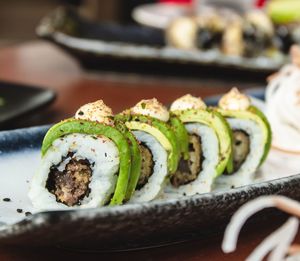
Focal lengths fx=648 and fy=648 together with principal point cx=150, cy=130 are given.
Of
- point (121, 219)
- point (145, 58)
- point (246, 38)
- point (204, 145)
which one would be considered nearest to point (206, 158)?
point (204, 145)

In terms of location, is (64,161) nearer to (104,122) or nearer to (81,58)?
(104,122)

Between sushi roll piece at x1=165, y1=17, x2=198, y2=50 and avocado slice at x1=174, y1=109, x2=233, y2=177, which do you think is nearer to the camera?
avocado slice at x1=174, y1=109, x2=233, y2=177

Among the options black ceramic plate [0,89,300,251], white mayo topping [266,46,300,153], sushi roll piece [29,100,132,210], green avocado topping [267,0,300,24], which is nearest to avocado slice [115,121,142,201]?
sushi roll piece [29,100,132,210]

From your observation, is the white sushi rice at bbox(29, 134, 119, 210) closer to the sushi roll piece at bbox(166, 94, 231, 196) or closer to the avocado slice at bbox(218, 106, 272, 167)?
the sushi roll piece at bbox(166, 94, 231, 196)

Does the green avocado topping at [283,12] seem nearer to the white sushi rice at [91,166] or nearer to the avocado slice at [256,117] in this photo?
the avocado slice at [256,117]

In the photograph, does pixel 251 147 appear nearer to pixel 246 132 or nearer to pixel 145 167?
pixel 246 132

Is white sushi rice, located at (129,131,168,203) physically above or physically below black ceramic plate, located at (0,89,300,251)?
above
